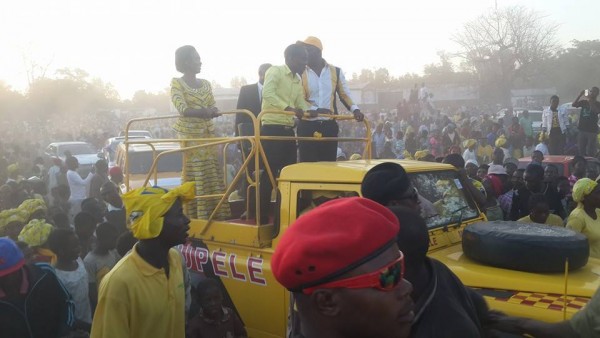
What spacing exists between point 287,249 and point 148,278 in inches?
66.1

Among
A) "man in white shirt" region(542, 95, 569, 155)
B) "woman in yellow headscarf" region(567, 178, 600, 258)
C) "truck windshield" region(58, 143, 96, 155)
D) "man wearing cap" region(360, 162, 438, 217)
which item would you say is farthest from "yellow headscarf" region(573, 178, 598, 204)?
"truck windshield" region(58, 143, 96, 155)

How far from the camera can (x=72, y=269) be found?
432cm

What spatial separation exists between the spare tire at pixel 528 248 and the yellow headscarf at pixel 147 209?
6.53 feet

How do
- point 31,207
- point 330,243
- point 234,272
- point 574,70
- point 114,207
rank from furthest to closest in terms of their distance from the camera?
point 574,70 → point 114,207 → point 31,207 → point 234,272 → point 330,243

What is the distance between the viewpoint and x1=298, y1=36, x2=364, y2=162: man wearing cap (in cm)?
566

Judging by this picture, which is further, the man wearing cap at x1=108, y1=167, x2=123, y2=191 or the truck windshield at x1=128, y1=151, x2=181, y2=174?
the truck windshield at x1=128, y1=151, x2=181, y2=174

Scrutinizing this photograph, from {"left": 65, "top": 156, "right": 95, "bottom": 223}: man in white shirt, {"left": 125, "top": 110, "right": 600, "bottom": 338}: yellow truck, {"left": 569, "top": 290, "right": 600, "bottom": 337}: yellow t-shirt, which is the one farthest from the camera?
{"left": 65, "top": 156, "right": 95, "bottom": 223}: man in white shirt

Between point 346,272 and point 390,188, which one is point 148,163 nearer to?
point 390,188

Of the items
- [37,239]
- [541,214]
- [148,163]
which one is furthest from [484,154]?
[37,239]

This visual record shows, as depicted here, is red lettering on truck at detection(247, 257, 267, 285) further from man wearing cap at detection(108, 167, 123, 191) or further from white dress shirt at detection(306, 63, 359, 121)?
man wearing cap at detection(108, 167, 123, 191)

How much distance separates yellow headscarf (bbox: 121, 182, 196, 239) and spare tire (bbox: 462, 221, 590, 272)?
199cm

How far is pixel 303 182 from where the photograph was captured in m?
4.27

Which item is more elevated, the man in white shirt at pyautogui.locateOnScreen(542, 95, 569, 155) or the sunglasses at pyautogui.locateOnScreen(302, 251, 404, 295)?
the sunglasses at pyautogui.locateOnScreen(302, 251, 404, 295)

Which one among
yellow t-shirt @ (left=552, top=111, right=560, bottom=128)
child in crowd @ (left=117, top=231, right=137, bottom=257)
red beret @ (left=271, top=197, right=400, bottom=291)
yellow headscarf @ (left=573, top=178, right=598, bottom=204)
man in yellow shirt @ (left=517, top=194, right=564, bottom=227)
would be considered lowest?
man in yellow shirt @ (left=517, top=194, right=564, bottom=227)
